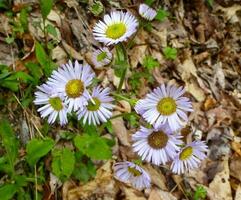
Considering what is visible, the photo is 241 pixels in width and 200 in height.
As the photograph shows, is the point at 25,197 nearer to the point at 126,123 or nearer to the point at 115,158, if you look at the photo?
the point at 115,158

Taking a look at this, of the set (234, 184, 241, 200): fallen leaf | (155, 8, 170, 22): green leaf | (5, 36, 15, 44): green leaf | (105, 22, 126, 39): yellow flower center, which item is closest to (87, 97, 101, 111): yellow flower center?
(105, 22, 126, 39): yellow flower center

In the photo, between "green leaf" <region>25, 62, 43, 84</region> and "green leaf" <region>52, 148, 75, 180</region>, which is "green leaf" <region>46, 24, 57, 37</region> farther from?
"green leaf" <region>52, 148, 75, 180</region>

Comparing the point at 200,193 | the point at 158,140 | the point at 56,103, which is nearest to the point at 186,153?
the point at 158,140

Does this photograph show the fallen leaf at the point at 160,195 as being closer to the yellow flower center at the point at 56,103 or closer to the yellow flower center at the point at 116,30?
the yellow flower center at the point at 56,103

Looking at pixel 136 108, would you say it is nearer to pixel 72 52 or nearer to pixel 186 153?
pixel 186 153

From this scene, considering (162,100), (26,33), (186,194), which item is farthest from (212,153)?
(26,33)

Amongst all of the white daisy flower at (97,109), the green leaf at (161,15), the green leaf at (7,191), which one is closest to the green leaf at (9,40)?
the white daisy flower at (97,109)
